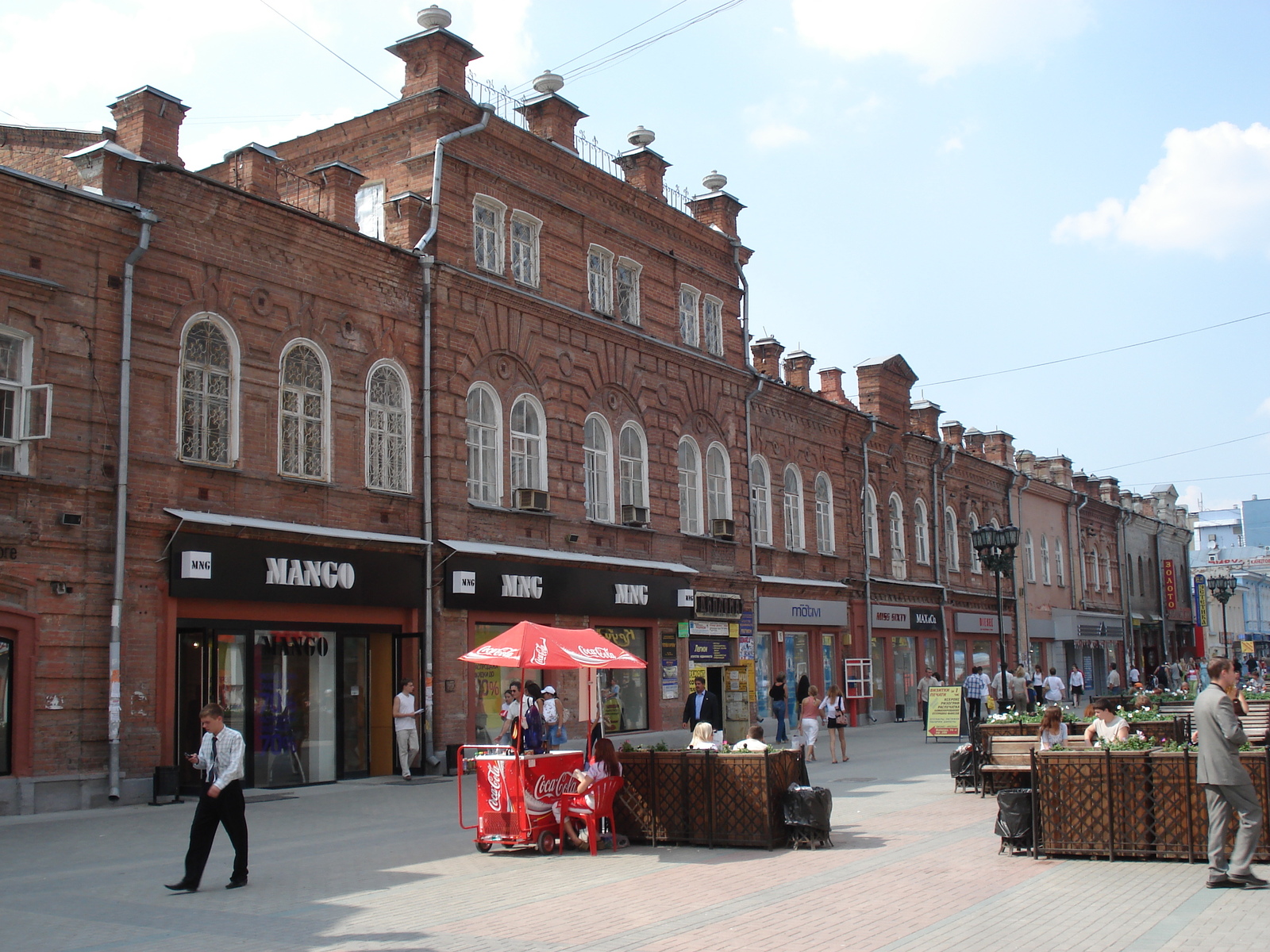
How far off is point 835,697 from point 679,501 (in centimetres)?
600

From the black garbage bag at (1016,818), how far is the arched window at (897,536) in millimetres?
26539

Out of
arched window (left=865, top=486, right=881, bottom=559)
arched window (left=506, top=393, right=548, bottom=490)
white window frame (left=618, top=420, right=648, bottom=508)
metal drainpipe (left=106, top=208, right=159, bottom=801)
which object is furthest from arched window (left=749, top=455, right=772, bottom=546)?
metal drainpipe (left=106, top=208, right=159, bottom=801)

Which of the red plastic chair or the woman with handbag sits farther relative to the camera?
the woman with handbag

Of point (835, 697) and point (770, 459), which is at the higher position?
point (770, 459)

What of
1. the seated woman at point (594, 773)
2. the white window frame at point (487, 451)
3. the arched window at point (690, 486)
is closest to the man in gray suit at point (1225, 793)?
the seated woman at point (594, 773)

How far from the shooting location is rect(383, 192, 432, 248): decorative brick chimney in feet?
70.3

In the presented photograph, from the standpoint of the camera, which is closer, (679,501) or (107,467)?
(107,467)

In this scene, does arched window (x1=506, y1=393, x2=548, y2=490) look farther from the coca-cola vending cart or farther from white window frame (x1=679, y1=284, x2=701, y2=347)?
the coca-cola vending cart

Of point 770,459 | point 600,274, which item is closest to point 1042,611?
point 770,459

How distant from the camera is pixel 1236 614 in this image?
86.9 m

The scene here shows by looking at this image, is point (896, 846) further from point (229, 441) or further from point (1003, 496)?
point (1003, 496)

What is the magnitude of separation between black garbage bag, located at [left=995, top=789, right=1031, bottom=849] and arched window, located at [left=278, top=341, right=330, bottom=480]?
11452 millimetres

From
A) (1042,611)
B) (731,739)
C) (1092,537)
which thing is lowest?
(731,739)

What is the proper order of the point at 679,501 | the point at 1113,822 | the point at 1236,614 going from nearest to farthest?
the point at 1113,822 < the point at 679,501 < the point at 1236,614
